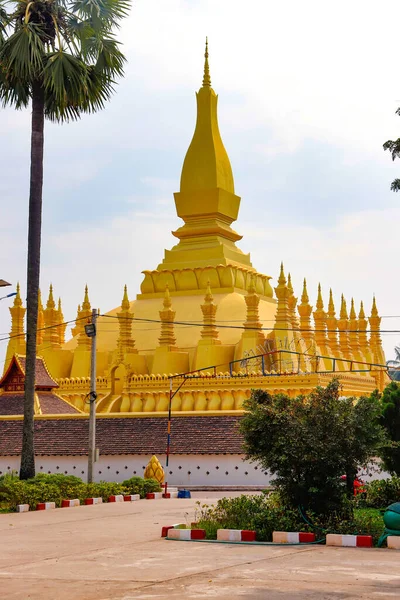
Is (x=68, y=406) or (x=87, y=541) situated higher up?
(x=68, y=406)

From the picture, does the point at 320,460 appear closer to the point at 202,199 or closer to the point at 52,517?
the point at 52,517

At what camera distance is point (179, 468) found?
29609 mm

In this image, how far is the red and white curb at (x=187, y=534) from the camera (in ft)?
49.0

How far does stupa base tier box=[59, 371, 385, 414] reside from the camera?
3284 cm

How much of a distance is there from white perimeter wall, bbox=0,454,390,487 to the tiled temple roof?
0.67ft

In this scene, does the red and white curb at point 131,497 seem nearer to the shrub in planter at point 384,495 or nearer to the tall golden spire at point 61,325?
the shrub in planter at point 384,495

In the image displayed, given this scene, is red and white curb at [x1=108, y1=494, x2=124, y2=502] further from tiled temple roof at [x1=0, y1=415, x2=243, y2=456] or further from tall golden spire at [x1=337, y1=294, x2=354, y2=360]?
tall golden spire at [x1=337, y1=294, x2=354, y2=360]

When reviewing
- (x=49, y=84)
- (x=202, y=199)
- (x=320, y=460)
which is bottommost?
(x=320, y=460)

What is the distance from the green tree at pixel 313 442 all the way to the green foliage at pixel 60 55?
10834mm

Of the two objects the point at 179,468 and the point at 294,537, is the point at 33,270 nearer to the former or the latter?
the point at 179,468

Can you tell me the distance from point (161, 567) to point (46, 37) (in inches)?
629

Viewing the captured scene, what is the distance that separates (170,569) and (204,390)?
74.6 feet

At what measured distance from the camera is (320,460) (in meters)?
15.9

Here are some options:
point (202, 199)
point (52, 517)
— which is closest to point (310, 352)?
point (202, 199)
